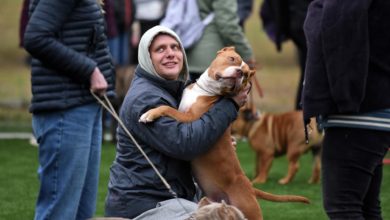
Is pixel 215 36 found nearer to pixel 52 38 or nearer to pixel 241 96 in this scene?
pixel 52 38

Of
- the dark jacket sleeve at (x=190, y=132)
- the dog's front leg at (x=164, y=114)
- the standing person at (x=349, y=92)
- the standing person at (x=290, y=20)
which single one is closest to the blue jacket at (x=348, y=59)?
the standing person at (x=349, y=92)

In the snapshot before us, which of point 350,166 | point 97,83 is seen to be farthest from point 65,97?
point 350,166

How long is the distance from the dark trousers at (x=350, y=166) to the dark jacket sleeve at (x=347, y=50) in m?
0.16

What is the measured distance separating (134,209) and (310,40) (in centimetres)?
111

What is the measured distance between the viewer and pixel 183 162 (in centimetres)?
506

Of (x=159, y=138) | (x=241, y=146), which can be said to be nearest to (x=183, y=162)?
(x=159, y=138)

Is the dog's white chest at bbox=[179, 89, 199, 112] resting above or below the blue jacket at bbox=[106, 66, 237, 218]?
above

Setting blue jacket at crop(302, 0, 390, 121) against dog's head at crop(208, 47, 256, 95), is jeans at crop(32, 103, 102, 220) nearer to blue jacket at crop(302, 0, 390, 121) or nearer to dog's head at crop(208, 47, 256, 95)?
dog's head at crop(208, 47, 256, 95)

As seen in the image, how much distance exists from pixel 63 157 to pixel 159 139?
0.93 meters

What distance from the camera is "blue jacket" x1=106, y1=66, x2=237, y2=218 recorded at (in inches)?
191

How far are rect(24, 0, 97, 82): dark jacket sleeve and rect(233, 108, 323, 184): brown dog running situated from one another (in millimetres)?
4102

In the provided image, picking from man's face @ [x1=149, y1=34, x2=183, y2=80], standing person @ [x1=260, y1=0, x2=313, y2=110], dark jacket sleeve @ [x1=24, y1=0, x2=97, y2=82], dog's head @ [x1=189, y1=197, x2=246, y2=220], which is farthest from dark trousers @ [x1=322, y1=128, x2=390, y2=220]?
standing person @ [x1=260, y1=0, x2=313, y2=110]

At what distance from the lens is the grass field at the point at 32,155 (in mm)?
7980

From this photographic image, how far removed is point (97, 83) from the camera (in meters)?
5.67
